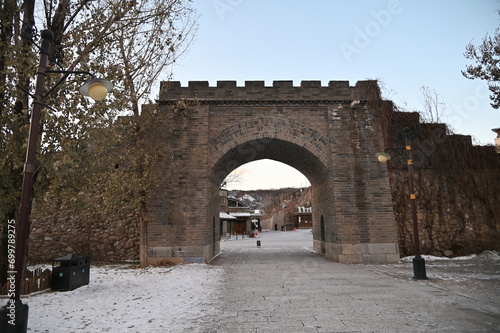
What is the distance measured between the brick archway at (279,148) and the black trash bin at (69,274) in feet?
13.0

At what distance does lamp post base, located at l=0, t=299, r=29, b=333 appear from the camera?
12.0 feet

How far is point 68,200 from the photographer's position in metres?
6.87

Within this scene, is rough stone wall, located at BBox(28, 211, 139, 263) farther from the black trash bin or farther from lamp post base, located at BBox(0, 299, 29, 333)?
lamp post base, located at BBox(0, 299, 29, 333)

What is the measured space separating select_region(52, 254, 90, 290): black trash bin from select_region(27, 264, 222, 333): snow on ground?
226mm

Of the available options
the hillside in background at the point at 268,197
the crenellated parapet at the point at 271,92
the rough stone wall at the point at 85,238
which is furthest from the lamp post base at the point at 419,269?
the hillside in background at the point at 268,197

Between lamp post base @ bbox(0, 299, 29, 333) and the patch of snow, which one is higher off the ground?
lamp post base @ bbox(0, 299, 29, 333)

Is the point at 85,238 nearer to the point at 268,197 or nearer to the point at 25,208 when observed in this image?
the point at 25,208

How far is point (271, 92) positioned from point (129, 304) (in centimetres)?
1002

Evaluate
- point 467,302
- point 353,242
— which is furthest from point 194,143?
point 467,302

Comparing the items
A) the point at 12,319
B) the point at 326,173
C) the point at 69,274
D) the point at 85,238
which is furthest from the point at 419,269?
the point at 85,238

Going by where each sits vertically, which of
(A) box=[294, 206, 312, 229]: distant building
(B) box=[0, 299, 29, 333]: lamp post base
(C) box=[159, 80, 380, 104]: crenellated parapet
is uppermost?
(C) box=[159, 80, 380, 104]: crenellated parapet

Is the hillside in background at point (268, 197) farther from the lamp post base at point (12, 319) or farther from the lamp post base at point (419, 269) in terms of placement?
the lamp post base at point (12, 319)

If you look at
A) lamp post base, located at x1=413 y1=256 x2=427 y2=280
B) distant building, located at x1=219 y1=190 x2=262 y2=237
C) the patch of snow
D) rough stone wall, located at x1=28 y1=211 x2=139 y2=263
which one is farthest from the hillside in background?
lamp post base, located at x1=413 y1=256 x2=427 y2=280

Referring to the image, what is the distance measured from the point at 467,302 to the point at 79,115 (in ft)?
30.4
